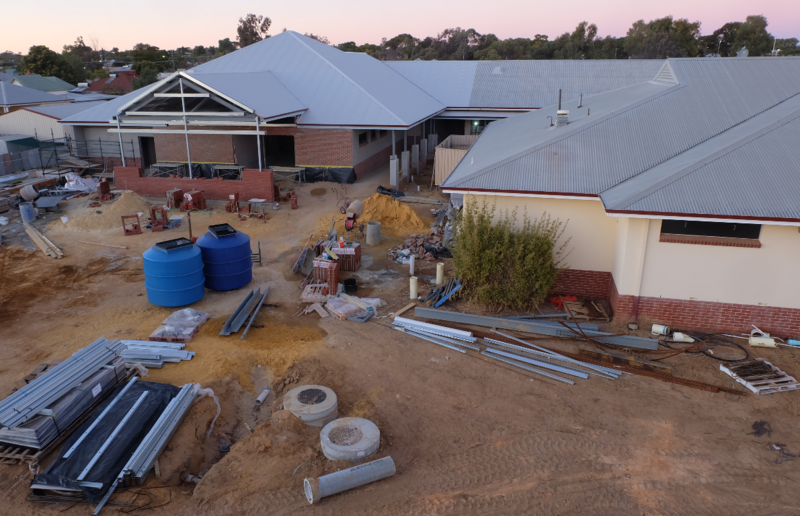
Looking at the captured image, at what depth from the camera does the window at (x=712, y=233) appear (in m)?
11.4

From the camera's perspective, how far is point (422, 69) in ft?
120

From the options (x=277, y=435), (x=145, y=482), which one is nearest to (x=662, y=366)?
(x=277, y=435)

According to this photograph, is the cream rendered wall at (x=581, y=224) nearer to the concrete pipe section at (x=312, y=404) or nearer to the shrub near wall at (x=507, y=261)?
the shrub near wall at (x=507, y=261)

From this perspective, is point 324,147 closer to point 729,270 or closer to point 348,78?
point 348,78

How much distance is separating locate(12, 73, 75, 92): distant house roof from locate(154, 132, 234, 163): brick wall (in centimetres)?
3819

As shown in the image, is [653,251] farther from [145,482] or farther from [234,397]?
[145,482]

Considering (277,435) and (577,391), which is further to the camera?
(577,391)

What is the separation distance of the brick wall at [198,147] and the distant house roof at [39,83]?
125 feet

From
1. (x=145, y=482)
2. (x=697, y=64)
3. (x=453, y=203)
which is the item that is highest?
(x=697, y=64)

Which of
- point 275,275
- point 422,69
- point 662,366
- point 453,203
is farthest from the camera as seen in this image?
point 422,69

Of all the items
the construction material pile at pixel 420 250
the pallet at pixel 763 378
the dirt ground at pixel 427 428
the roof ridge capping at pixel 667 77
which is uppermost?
the roof ridge capping at pixel 667 77

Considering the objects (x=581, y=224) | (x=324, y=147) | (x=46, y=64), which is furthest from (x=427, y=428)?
(x=46, y=64)

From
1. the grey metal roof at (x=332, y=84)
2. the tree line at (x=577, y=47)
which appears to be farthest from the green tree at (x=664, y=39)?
the grey metal roof at (x=332, y=84)

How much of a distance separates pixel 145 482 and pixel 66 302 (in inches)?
315
